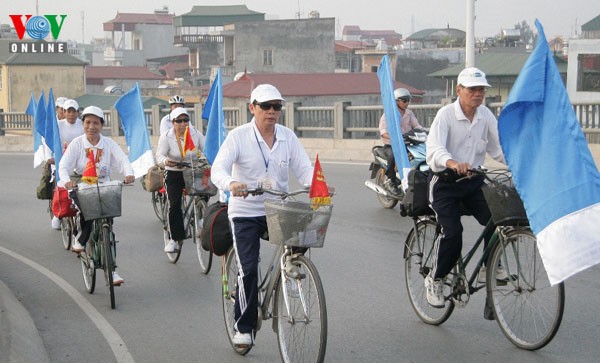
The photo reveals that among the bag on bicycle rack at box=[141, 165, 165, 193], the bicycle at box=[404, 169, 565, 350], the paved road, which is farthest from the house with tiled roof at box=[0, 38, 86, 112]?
the bicycle at box=[404, 169, 565, 350]

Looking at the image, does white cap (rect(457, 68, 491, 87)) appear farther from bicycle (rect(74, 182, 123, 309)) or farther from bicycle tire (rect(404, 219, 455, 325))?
bicycle (rect(74, 182, 123, 309))

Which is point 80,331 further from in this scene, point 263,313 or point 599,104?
point 599,104

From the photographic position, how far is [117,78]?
10619 cm

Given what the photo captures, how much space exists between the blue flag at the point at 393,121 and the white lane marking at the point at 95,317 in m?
2.97

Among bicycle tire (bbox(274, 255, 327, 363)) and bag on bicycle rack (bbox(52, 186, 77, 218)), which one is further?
bag on bicycle rack (bbox(52, 186, 77, 218))

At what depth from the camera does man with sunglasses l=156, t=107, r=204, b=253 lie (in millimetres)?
11758

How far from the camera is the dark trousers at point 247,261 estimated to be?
702cm

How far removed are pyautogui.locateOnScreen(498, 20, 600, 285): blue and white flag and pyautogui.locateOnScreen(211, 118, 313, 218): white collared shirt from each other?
1463 mm

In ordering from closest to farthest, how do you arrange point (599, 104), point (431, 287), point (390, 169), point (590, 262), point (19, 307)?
point (590, 262) < point (431, 287) < point (19, 307) < point (390, 169) < point (599, 104)

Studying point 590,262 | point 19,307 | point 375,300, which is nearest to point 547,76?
point 590,262

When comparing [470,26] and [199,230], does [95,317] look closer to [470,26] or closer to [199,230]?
[199,230]

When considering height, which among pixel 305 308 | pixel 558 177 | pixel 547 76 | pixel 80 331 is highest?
pixel 547 76

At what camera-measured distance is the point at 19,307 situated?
9.36 m

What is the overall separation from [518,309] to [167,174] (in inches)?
228
